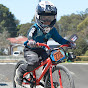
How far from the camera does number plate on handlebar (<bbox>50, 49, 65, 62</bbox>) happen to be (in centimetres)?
376

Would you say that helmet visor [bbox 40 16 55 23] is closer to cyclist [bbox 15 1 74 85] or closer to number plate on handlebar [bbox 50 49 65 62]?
cyclist [bbox 15 1 74 85]

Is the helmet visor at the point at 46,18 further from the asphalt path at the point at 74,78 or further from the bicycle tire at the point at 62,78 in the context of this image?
the asphalt path at the point at 74,78

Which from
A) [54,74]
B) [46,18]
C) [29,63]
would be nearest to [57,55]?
[54,74]

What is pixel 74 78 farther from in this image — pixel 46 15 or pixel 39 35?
pixel 46 15

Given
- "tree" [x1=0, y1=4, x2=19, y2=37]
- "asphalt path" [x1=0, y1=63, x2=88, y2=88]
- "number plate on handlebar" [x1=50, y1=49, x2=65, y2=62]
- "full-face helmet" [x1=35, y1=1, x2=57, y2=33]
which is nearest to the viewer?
"number plate on handlebar" [x1=50, y1=49, x2=65, y2=62]

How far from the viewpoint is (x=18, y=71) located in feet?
14.8

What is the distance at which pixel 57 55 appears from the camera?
3.75 meters

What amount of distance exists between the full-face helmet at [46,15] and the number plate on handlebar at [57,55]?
50 cm

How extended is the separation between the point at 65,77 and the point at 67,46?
22.1 inches

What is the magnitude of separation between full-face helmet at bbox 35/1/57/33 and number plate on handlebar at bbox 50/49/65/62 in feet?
1.65

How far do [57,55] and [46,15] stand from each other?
77 cm

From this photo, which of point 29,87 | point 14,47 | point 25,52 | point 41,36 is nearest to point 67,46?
point 41,36

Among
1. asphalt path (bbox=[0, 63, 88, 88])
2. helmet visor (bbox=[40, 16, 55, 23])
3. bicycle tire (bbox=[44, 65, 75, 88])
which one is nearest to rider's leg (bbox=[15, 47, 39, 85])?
bicycle tire (bbox=[44, 65, 75, 88])

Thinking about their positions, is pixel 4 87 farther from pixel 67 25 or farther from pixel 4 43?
pixel 67 25
